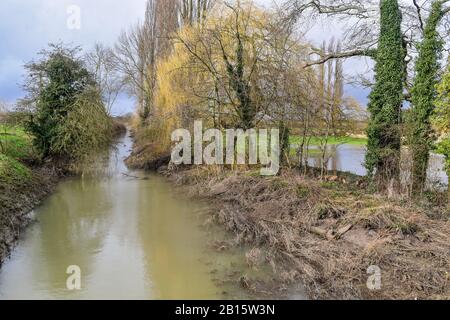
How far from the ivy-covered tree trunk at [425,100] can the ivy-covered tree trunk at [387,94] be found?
2.40ft

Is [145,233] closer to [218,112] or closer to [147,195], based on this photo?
[147,195]

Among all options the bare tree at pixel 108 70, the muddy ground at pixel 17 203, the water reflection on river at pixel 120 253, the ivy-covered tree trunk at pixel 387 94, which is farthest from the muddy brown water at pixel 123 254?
the bare tree at pixel 108 70

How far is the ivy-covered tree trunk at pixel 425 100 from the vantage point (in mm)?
8766

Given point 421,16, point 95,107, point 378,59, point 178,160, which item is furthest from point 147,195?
point 421,16

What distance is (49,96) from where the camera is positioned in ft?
46.7

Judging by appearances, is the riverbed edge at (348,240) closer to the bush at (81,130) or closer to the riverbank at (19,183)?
the riverbank at (19,183)

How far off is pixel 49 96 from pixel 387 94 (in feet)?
39.7

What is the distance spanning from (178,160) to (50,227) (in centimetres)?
652

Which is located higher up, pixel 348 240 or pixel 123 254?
pixel 348 240

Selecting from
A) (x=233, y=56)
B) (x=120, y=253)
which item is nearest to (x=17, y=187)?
(x=120, y=253)

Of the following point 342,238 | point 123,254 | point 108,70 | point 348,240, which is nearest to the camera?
point 348,240

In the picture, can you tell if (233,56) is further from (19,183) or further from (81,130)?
(19,183)
